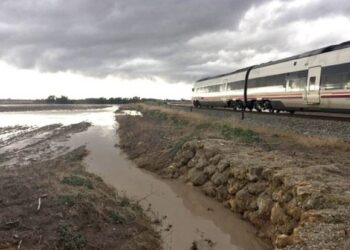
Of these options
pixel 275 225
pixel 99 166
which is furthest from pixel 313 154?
pixel 99 166

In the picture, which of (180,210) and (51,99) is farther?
(51,99)

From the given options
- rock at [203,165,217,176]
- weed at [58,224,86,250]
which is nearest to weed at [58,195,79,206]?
weed at [58,224,86,250]

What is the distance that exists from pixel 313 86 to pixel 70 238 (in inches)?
624

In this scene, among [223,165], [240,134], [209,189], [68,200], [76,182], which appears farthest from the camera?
[240,134]

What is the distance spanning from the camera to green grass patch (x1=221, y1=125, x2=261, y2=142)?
1962 cm

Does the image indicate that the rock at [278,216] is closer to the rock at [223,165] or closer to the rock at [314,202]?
the rock at [314,202]

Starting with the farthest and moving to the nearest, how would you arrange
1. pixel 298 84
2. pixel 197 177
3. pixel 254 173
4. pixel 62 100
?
pixel 62 100 < pixel 298 84 < pixel 197 177 < pixel 254 173

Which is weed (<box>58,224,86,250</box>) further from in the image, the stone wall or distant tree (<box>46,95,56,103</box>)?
distant tree (<box>46,95,56,103</box>)

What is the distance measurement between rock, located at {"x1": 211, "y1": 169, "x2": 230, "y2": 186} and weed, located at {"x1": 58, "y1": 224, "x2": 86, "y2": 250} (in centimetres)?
691

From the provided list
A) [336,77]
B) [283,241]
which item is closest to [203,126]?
[336,77]

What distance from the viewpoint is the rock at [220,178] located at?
1537 centimetres

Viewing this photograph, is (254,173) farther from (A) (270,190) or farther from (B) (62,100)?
(B) (62,100)

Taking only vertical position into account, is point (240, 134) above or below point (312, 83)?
below

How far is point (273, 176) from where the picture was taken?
1239 cm
